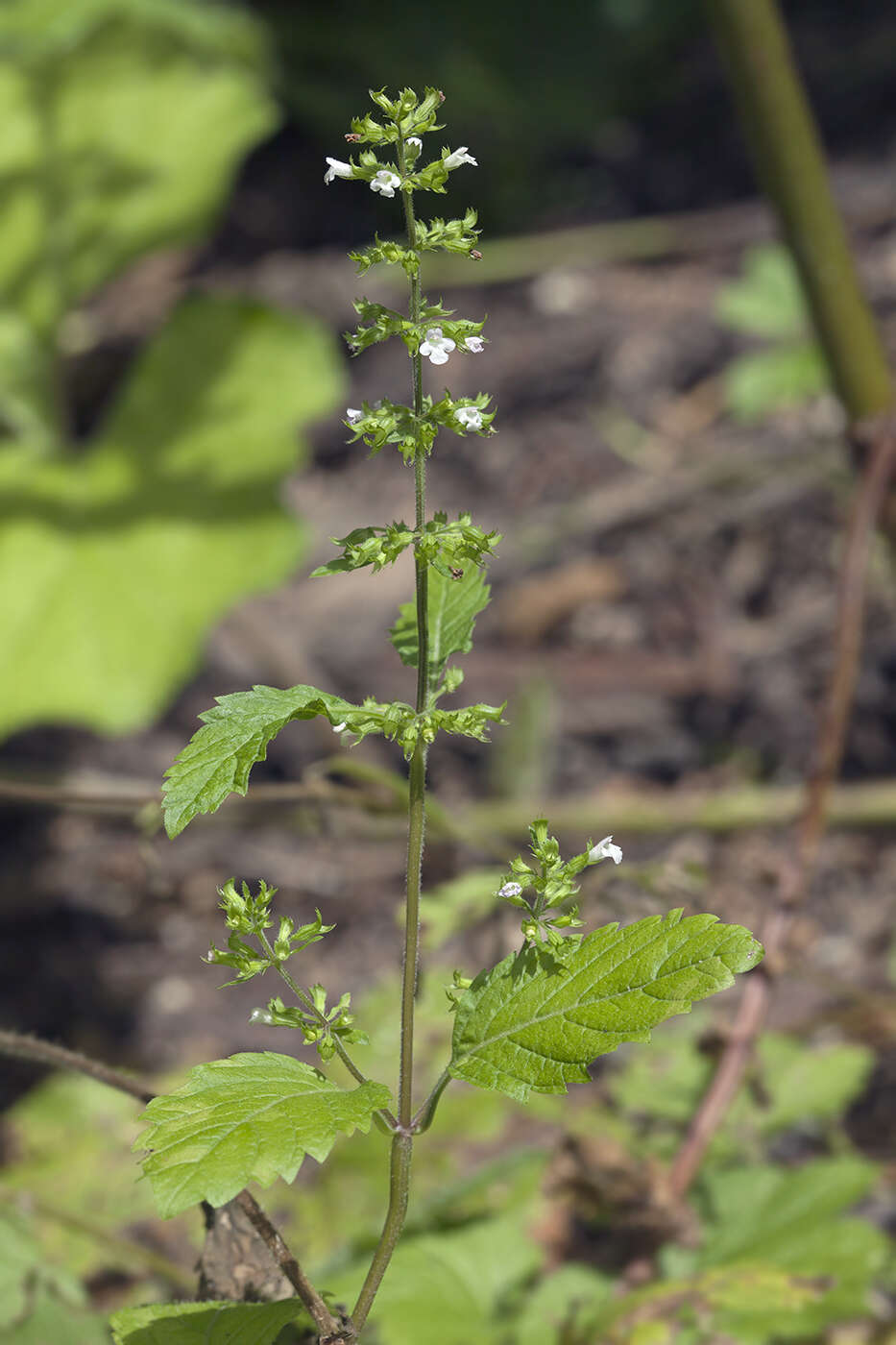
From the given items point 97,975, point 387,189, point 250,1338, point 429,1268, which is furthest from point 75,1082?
point 387,189

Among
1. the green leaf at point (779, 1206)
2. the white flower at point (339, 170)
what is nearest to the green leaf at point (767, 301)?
the green leaf at point (779, 1206)

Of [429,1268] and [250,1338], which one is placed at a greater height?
[250,1338]

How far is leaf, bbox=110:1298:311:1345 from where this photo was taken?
2.98 feet

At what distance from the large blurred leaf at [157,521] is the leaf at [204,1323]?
1822mm

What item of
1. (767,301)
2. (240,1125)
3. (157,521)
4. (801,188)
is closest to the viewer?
(240,1125)

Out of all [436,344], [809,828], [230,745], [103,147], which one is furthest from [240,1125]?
[103,147]

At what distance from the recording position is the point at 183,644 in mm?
2742

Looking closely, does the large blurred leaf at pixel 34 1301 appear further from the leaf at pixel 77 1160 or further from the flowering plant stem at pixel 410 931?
the flowering plant stem at pixel 410 931

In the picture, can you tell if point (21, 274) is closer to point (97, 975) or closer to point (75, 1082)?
point (97, 975)

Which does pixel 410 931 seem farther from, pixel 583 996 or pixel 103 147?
pixel 103 147

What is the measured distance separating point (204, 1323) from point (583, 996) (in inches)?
15.0

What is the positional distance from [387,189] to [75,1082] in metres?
2.24

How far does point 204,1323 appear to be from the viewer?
3.09ft

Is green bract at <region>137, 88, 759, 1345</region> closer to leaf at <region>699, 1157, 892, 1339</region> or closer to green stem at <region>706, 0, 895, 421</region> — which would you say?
leaf at <region>699, 1157, 892, 1339</region>
